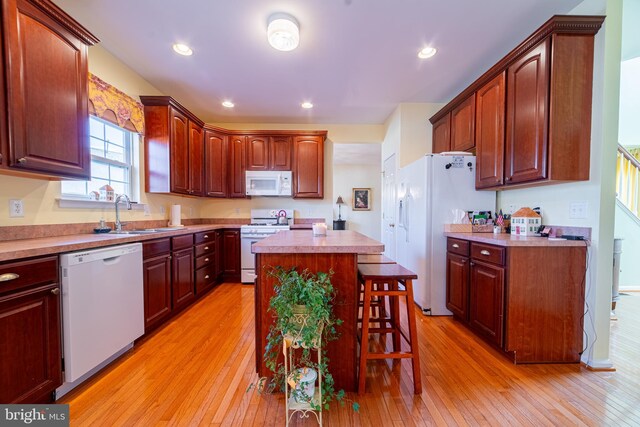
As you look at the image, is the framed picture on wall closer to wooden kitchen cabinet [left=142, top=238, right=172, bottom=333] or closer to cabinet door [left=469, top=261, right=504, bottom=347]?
cabinet door [left=469, top=261, right=504, bottom=347]

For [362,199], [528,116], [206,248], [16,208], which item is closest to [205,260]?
[206,248]

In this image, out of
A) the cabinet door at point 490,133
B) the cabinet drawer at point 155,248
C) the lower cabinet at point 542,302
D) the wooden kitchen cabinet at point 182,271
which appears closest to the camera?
the lower cabinet at point 542,302

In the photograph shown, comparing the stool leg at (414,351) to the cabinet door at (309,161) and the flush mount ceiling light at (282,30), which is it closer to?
the flush mount ceiling light at (282,30)

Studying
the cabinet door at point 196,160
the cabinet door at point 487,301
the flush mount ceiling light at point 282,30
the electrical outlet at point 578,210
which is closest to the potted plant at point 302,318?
the cabinet door at point 487,301

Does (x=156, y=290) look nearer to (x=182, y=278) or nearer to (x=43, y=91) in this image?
(x=182, y=278)

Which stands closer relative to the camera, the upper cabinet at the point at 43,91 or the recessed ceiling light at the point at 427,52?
the upper cabinet at the point at 43,91

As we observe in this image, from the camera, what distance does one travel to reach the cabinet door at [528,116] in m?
1.82

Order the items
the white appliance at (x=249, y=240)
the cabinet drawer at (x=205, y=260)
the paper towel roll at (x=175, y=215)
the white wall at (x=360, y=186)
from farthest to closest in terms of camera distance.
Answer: the white wall at (x=360, y=186) → the white appliance at (x=249, y=240) → the paper towel roll at (x=175, y=215) → the cabinet drawer at (x=205, y=260)

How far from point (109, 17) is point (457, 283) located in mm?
3706

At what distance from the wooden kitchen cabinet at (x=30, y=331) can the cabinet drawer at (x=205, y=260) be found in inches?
65.1

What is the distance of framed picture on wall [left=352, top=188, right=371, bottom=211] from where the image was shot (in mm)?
7457

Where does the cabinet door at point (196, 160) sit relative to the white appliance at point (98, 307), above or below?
above

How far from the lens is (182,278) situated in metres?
2.69

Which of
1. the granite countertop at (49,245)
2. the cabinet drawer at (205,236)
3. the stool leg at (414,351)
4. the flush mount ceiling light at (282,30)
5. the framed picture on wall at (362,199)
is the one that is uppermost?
the flush mount ceiling light at (282,30)
